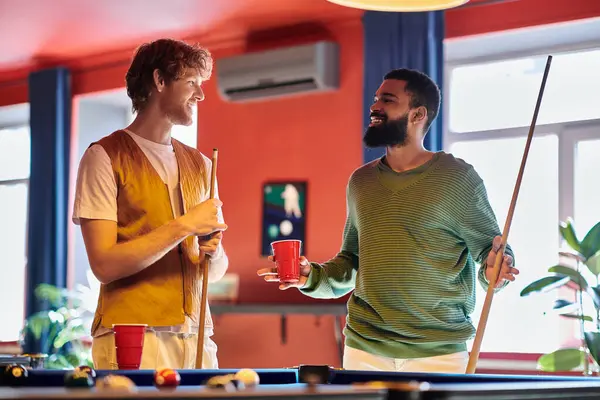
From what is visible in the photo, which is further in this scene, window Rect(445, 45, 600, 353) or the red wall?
the red wall

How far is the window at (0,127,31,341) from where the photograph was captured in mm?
8727

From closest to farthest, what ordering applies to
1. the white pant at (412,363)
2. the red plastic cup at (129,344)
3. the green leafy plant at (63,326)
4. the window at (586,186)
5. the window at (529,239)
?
the red plastic cup at (129,344) < the white pant at (412,363) < the window at (586,186) < the window at (529,239) < the green leafy plant at (63,326)

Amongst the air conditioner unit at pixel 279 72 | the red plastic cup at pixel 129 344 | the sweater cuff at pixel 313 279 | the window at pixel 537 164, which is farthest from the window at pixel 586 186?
the red plastic cup at pixel 129 344

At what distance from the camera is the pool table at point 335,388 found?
141cm

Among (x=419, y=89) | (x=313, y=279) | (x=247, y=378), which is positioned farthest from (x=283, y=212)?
(x=247, y=378)

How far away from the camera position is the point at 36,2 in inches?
250

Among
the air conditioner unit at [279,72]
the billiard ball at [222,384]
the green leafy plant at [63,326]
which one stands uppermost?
the air conditioner unit at [279,72]

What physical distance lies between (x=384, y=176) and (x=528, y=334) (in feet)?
9.23

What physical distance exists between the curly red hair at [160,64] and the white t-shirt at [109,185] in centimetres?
14

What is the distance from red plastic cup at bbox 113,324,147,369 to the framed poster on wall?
3960 millimetres

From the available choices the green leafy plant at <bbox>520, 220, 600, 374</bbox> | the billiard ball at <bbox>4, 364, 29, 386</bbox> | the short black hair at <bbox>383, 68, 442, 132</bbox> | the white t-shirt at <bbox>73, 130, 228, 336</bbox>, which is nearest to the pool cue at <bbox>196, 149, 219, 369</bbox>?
the white t-shirt at <bbox>73, 130, 228, 336</bbox>

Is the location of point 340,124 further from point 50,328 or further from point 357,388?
point 357,388

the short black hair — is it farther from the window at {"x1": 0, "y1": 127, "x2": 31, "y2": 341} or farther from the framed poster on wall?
the window at {"x1": 0, "y1": 127, "x2": 31, "y2": 341}

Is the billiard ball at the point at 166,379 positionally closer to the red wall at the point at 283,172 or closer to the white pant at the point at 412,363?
the white pant at the point at 412,363
